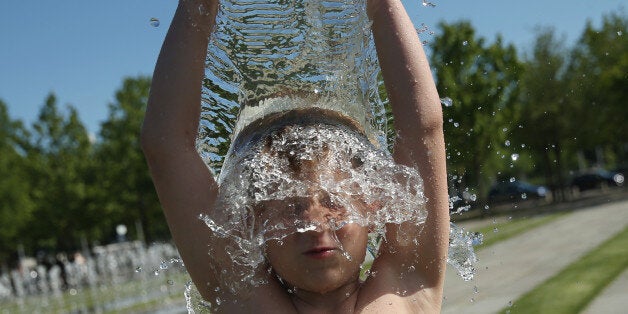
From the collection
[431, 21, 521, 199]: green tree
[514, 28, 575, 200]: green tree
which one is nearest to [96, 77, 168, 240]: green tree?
[431, 21, 521, 199]: green tree

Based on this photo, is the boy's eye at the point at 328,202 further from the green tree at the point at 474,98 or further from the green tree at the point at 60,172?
the green tree at the point at 60,172

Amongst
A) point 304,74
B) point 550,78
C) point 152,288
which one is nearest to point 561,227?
point 550,78

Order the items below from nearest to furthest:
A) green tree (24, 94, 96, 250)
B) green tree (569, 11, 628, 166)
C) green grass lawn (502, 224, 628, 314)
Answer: green grass lawn (502, 224, 628, 314)
green tree (569, 11, 628, 166)
green tree (24, 94, 96, 250)

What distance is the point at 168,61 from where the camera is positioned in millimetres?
1737

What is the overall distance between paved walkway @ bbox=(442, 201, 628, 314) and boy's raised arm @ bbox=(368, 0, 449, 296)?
4043 mm

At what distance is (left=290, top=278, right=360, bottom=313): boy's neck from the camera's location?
1.79m

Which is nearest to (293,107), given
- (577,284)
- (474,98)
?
(577,284)

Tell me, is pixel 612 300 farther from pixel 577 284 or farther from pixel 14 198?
pixel 14 198

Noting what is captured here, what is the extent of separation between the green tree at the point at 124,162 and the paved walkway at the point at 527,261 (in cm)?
2448

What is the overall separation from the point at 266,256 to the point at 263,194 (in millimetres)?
157

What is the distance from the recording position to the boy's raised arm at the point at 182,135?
1.72m

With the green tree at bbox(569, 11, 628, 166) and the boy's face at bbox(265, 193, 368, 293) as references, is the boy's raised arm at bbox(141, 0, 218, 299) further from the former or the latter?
the green tree at bbox(569, 11, 628, 166)

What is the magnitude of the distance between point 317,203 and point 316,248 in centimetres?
10

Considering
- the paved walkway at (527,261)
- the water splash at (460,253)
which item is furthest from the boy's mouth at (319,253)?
the paved walkway at (527,261)
